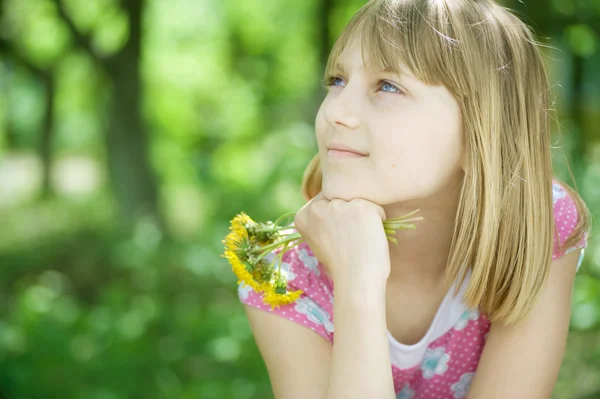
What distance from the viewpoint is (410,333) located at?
2041 millimetres

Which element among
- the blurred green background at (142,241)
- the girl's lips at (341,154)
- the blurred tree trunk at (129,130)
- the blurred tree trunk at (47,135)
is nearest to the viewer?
the girl's lips at (341,154)

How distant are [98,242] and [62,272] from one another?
41 centimetres

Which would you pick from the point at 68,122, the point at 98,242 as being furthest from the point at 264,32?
the point at 98,242

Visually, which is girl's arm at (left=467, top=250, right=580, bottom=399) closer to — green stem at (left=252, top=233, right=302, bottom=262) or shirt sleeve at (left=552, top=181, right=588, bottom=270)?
shirt sleeve at (left=552, top=181, right=588, bottom=270)

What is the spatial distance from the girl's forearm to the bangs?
51 centimetres

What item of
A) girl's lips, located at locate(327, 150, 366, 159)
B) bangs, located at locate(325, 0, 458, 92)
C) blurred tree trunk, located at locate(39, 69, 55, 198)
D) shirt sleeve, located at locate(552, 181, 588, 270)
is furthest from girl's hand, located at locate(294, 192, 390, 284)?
blurred tree trunk, located at locate(39, 69, 55, 198)

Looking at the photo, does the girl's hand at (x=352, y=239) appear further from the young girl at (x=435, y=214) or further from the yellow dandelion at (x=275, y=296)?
the yellow dandelion at (x=275, y=296)

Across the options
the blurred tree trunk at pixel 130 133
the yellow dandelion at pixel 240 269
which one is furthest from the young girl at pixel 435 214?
the blurred tree trunk at pixel 130 133

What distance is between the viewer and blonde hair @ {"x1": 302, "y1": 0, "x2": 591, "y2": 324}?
1.71 m

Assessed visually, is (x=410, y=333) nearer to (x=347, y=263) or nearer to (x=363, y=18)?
(x=347, y=263)

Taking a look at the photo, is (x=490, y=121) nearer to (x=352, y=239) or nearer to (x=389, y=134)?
(x=389, y=134)

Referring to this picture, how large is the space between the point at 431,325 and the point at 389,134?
0.58 metres

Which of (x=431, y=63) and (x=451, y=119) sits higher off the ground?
(x=431, y=63)

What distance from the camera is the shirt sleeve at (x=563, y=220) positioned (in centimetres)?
193
